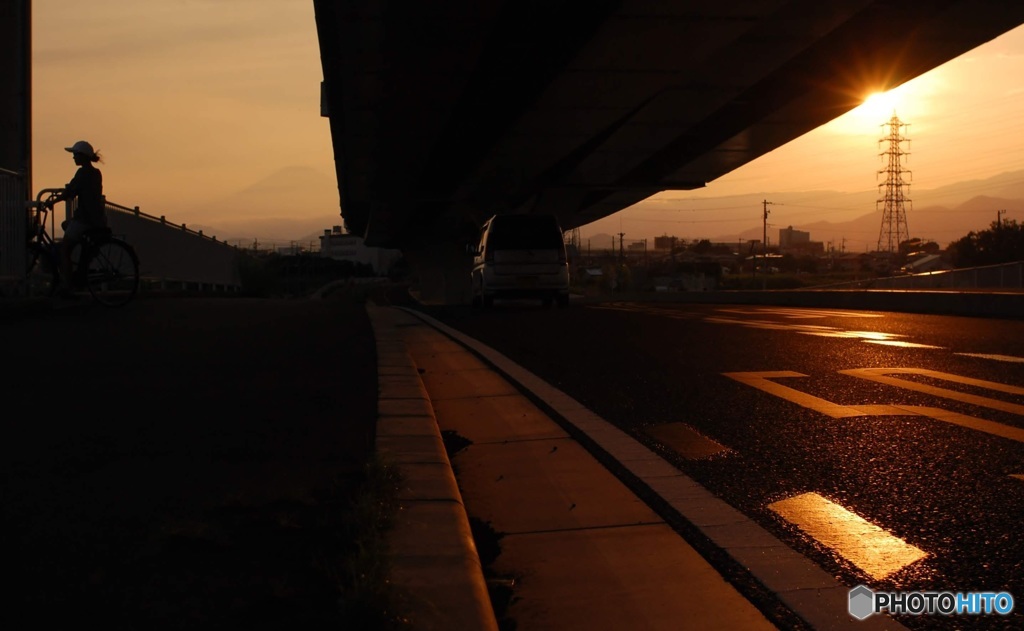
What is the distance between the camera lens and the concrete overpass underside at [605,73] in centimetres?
2262

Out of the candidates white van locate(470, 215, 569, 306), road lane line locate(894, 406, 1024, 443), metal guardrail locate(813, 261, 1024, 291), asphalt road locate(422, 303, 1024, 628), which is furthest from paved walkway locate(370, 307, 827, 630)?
metal guardrail locate(813, 261, 1024, 291)

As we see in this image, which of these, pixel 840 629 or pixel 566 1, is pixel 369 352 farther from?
pixel 566 1

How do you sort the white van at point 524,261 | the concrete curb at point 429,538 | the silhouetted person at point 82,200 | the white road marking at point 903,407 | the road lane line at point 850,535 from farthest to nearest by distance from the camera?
the white van at point 524,261
the silhouetted person at point 82,200
the white road marking at point 903,407
the road lane line at point 850,535
the concrete curb at point 429,538

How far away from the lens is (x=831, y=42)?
27.7m

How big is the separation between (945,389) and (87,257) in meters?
10.6

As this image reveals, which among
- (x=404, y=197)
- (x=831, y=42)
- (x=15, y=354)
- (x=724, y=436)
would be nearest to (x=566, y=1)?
(x=831, y=42)

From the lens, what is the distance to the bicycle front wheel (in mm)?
13469

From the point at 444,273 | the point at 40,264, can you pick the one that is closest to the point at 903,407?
the point at 40,264

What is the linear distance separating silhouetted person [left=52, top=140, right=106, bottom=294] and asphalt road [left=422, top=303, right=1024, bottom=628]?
18.1 feet

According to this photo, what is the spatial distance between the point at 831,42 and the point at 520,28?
8.97 meters

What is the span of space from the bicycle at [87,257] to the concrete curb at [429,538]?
8649 mm

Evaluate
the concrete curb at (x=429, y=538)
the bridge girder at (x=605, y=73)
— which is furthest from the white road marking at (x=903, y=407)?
the bridge girder at (x=605, y=73)

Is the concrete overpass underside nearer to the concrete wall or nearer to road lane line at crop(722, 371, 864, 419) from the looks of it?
the concrete wall

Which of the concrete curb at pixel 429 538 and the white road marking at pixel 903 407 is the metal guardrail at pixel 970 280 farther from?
the concrete curb at pixel 429 538
